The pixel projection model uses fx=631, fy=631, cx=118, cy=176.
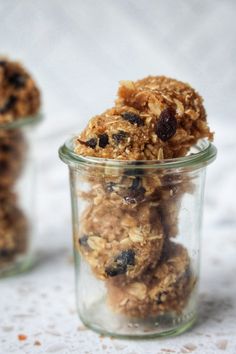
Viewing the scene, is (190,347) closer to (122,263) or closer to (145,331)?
(145,331)

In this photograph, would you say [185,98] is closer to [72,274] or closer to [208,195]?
[72,274]

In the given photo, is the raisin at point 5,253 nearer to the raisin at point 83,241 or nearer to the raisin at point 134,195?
the raisin at point 83,241

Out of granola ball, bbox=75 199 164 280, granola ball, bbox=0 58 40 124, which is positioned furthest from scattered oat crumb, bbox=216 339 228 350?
granola ball, bbox=0 58 40 124

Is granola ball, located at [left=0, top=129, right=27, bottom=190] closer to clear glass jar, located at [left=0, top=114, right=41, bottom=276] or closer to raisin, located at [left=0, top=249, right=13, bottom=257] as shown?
clear glass jar, located at [left=0, top=114, right=41, bottom=276]

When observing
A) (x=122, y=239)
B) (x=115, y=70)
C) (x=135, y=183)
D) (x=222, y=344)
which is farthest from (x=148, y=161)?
(x=115, y=70)

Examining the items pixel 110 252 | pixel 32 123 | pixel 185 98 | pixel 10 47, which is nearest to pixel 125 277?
pixel 110 252

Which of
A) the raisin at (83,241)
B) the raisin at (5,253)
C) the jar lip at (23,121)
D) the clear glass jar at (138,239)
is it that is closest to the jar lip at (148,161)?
the clear glass jar at (138,239)
